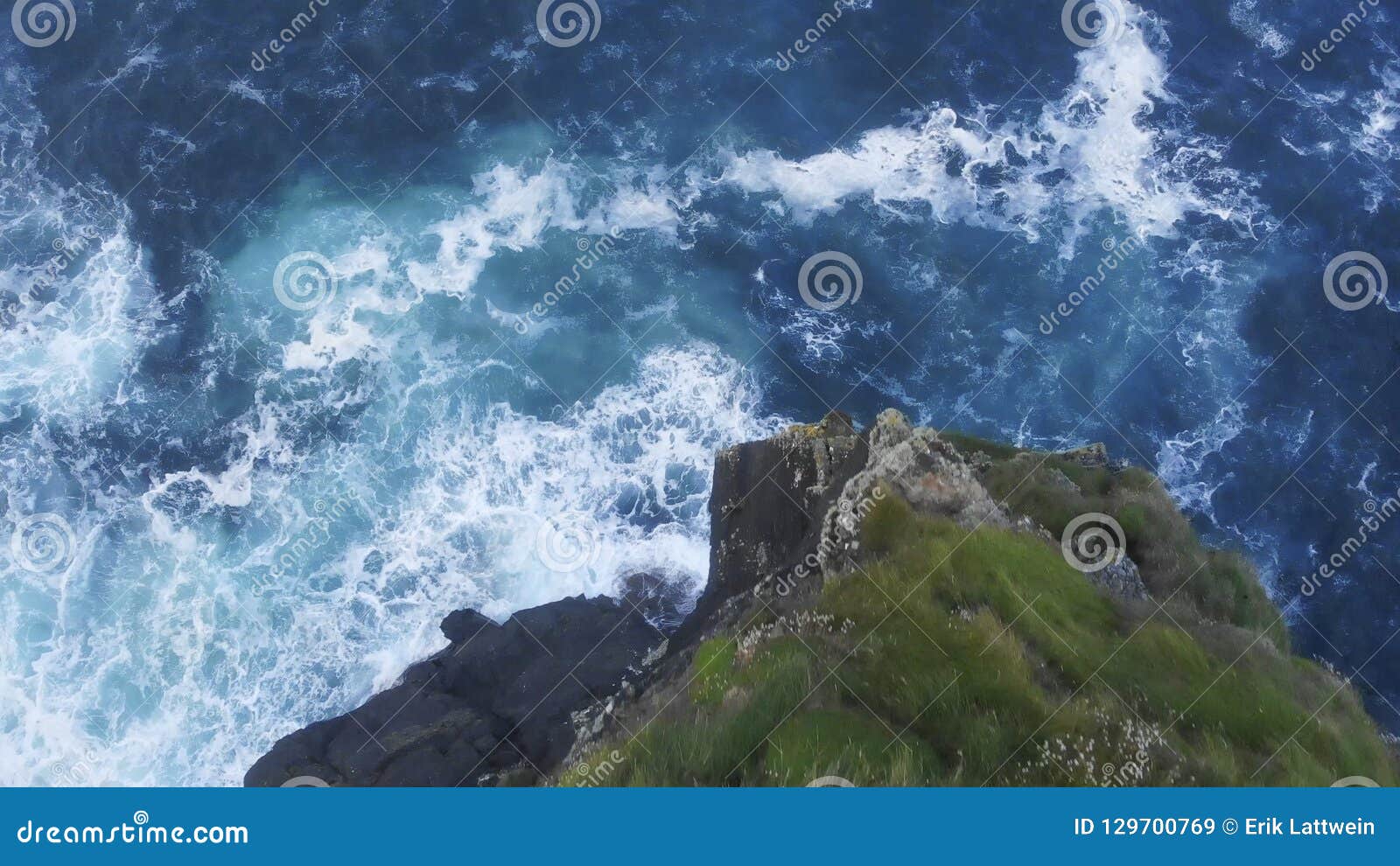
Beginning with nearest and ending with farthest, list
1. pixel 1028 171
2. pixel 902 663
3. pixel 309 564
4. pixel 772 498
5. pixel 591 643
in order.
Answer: pixel 902 663 → pixel 772 498 → pixel 591 643 → pixel 309 564 → pixel 1028 171

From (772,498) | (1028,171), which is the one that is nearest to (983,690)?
(772,498)

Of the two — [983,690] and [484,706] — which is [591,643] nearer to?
[484,706]

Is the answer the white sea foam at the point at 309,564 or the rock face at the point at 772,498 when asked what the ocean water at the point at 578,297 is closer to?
the white sea foam at the point at 309,564

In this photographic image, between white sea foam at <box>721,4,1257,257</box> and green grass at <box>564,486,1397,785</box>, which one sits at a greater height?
white sea foam at <box>721,4,1257,257</box>

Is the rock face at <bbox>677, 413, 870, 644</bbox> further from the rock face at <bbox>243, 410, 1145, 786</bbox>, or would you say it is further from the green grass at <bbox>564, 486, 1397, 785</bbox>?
the green grass at <bbox>564, 486, 1397, 785</bbox>

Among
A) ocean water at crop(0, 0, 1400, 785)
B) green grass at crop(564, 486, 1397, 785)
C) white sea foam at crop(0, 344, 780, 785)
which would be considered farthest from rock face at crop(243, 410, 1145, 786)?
green grass at crop(564, 486, 1397, 785)

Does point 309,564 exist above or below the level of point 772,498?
below
